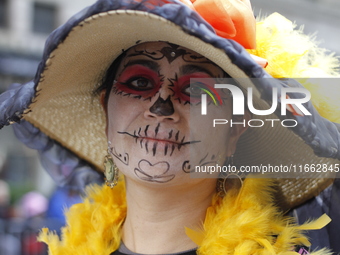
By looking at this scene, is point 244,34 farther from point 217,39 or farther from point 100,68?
point 100,68

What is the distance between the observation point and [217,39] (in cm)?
119

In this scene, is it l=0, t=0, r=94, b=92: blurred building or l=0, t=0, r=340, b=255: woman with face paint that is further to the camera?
l=0, t=0, r=94, b=92: blurred building

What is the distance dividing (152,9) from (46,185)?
32.1ft

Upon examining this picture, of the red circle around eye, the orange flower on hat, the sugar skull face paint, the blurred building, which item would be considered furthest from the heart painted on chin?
the blurred building

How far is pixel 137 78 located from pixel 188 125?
0.26 m

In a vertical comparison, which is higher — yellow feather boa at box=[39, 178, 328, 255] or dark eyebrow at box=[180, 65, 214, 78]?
dark eyebrow at box=[180, 65, 214, 78]

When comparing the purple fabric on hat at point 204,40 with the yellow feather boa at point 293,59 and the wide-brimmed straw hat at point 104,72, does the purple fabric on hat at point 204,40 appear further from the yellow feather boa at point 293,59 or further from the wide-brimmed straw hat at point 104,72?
the yellow feather boa at point 293,59

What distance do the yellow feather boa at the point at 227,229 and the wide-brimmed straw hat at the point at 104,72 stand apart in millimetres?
193

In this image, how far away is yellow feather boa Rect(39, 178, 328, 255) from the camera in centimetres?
154

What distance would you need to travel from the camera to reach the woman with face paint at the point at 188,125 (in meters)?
1.39

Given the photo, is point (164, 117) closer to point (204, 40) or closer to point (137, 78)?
point (137, 78)

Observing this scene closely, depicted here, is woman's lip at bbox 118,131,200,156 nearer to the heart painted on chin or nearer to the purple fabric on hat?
the heart painted on chin

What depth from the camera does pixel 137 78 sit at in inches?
63.2

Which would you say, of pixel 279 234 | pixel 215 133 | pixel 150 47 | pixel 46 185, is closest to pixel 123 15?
pixel 150 47
